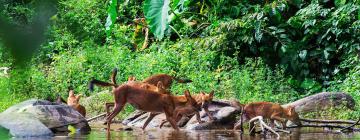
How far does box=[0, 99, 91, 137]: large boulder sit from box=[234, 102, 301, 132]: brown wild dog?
2.35 metres

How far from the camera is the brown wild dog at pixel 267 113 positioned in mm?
9219

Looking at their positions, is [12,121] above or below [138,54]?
below

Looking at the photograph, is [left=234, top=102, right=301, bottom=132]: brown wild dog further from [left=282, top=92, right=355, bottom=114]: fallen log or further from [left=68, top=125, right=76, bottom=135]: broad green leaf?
[left=68, top=125, right=76, bottom=135]: broad green leaf

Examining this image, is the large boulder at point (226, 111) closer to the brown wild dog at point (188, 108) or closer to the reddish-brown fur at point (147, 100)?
the brown wild dog at point (188, 108)

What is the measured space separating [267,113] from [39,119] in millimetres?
3254

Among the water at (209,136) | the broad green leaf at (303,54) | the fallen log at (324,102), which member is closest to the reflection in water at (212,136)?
the water at (209,136)

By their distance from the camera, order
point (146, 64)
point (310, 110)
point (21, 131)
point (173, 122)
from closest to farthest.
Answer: point (21, 131) < point (173, 122) < point (310, 110) < point (146, 64)

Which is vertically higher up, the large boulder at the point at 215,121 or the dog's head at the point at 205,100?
the dog's head at the point at 205,100

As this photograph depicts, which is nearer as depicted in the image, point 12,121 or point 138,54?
point 12,121

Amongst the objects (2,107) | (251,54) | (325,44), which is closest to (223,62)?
(251,54)

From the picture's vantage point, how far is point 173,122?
9.48m

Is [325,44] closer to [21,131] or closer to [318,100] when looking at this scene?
[318,100]

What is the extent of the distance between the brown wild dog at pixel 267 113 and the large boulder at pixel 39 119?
2.35m

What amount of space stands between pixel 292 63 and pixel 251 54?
49.4 inches
